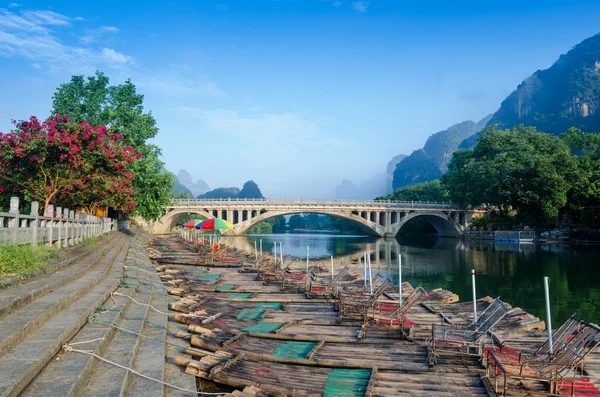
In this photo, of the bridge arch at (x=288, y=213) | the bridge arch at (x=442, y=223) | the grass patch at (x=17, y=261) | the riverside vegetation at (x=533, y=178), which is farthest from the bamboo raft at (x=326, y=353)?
the bridge arch at (x=442, y=223)

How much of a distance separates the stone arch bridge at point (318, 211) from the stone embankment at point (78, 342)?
5267 cm

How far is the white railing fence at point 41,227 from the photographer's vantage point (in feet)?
27.6

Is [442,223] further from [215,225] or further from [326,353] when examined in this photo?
[326,353]

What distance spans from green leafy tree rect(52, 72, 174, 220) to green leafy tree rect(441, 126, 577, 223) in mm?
39433

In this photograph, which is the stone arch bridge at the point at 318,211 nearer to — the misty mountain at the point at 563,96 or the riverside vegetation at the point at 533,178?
the riverside vegetation at the point at 533,178

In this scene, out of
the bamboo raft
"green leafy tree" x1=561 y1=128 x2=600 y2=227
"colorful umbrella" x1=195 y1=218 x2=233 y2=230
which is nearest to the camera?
the bamboo raft

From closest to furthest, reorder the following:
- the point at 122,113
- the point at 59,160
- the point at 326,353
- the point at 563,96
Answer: the point at 326,353 < the point at 59,160 < the point at 122,113 < the point at 563,96

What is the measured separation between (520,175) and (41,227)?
169 ft

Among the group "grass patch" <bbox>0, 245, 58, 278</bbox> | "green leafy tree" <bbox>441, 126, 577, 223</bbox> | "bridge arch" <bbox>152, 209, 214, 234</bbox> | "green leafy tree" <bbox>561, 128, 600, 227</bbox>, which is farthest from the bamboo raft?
"bridge arch" <bbox>152, 209, 214, 234</bbox>

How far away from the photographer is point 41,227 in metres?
10.7

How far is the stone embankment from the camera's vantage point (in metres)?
4.08

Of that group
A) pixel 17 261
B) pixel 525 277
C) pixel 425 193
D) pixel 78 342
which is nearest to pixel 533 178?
pixel 525 277

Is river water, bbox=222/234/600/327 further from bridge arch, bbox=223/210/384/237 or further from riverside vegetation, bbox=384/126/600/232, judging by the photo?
bridge arch, bbox=223/210/384/237

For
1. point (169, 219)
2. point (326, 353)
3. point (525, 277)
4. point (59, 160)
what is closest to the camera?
point (326, 353)
